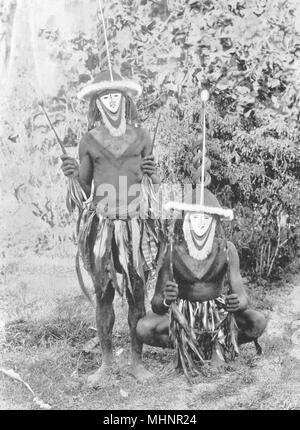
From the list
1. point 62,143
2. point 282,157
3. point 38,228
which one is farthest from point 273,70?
point 38,228

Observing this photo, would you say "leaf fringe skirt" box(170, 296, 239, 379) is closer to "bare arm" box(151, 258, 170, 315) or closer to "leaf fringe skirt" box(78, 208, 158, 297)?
"bare arm" box(151, 258, 170, 315)

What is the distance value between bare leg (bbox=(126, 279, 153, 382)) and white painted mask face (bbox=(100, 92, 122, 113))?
0.85 metres

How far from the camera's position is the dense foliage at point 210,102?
3.53 m

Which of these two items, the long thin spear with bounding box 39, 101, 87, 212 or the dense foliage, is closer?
the long thin spear with bounding box 39, 101, 87, 212

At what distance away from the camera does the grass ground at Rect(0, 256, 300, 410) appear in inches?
130

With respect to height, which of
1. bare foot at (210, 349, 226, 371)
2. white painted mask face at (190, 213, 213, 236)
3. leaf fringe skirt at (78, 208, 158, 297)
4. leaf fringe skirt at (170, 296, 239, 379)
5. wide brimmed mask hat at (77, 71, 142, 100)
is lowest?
bare foot at (210, 349, 226, 371)

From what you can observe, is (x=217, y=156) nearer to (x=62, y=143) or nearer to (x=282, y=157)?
(x=282, y=157)

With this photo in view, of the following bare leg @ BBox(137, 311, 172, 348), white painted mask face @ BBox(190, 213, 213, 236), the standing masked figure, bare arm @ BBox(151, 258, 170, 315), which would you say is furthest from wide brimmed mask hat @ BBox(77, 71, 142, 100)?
bare leg @ BBox(137, 311, 172, 348)

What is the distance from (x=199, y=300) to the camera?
3338mm

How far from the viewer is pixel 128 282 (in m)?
3.30

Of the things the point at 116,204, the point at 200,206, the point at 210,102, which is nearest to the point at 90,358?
the point at 116,204

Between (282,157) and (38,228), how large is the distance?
1316 mm

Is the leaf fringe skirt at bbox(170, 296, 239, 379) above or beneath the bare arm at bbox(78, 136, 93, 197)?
beneath

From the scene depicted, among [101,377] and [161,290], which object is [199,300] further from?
[101,377]
